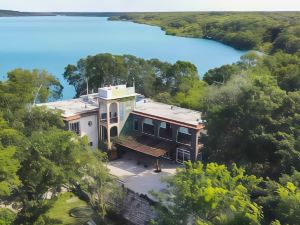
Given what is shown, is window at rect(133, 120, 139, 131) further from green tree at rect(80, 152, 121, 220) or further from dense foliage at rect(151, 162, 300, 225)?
dense foliage at rect(151, 162, 300, 225)

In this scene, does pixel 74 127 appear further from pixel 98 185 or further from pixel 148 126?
pixel 98 185

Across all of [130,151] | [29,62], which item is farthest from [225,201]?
[29,62]

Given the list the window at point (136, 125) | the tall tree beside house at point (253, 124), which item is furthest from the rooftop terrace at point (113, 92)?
the tall tree beside house at point (253, 124)

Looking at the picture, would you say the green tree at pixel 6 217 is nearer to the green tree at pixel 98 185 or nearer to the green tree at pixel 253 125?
the green tree at pixel 98 185

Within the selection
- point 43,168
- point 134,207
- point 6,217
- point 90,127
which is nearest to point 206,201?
point 43,168

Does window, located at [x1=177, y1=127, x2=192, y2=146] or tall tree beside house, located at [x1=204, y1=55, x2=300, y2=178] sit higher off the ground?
tall tree beside house, located at [x1=204, y1=55, x2=300, y2=178]

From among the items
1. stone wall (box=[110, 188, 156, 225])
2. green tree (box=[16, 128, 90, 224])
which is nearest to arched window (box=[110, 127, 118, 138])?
stone wall (box=[110, 188, 156, 225])

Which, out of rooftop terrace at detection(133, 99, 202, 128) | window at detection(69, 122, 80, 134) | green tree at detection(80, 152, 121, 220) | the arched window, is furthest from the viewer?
the arched window

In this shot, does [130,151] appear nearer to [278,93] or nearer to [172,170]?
[172,170]
